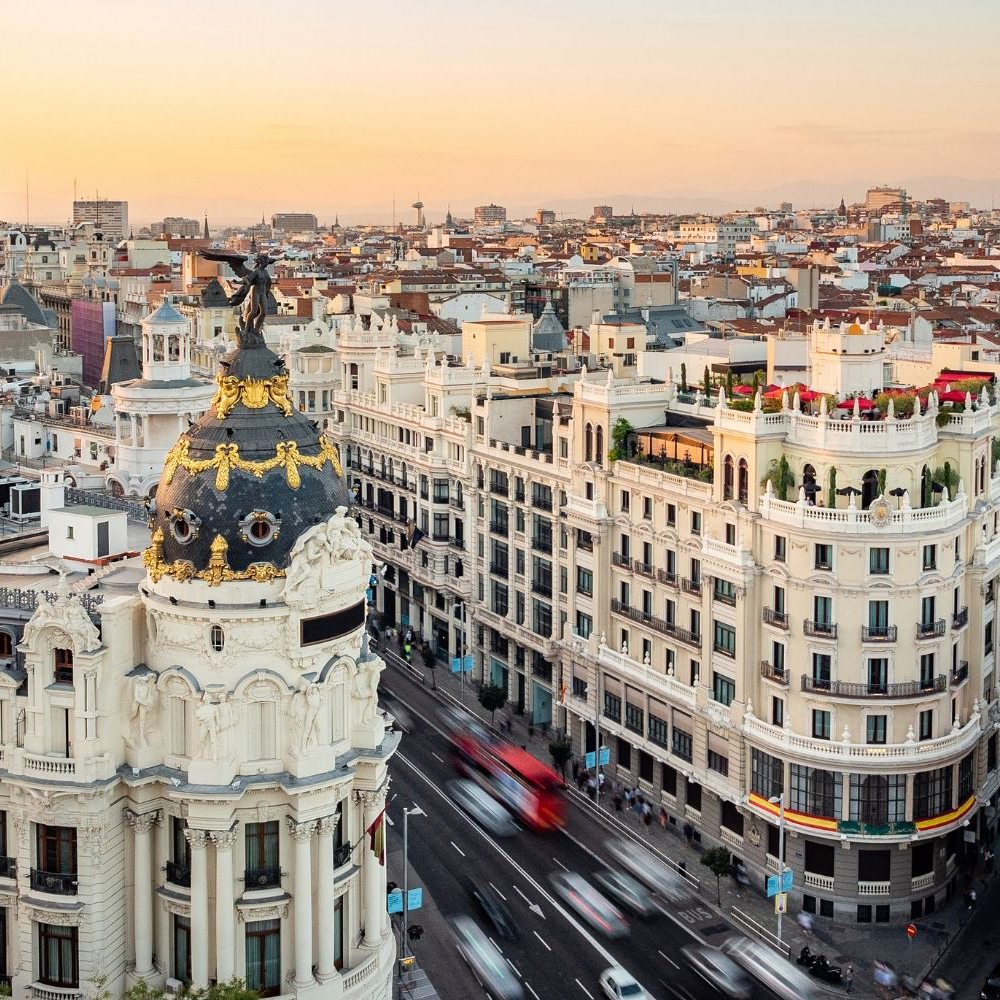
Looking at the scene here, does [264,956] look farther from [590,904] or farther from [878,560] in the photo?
[878,560]

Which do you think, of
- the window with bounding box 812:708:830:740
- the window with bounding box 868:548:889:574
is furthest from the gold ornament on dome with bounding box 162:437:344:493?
the window with bounding box 812:708:830:740

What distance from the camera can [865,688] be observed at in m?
82.7

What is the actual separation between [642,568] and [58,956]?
148 feet

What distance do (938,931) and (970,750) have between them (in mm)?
9605

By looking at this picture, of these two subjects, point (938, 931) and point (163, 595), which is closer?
point (163, 595)

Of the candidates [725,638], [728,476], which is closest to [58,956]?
[725,638]

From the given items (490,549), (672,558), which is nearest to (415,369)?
(490,549)

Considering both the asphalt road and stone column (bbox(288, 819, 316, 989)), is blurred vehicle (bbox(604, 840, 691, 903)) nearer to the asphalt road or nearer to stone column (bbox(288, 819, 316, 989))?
the asphalt road

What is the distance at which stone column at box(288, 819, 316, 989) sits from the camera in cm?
5906

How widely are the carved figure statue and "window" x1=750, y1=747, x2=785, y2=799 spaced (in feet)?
123

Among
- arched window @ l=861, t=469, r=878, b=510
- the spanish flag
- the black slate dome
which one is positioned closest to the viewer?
the black slate dome

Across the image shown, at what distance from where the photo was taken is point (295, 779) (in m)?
58.8

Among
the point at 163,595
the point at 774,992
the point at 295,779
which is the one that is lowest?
the point at 774,992

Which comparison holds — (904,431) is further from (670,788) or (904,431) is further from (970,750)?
(670,788)
